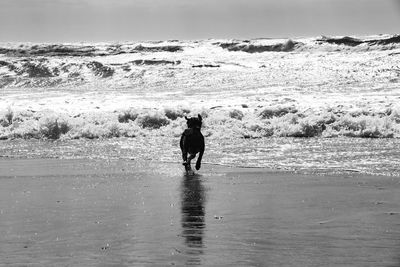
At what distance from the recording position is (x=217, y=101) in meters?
34.5

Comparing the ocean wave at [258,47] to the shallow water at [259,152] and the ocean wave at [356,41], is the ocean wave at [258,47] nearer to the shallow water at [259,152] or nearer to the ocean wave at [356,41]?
the ocean wave at [356,41]

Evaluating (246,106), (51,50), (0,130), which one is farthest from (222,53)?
(0,130)

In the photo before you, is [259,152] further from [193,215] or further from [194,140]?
[193,215]

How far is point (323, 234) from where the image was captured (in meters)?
8.08

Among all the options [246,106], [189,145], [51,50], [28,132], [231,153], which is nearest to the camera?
[189,145]

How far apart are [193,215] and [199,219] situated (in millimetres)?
336

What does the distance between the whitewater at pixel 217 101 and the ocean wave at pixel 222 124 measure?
4 centimetres

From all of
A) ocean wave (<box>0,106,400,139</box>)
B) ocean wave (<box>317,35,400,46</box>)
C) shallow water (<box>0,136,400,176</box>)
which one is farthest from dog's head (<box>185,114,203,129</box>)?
ocean wave (<box>317,35,400,46</box>)

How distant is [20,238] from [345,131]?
1577 cm

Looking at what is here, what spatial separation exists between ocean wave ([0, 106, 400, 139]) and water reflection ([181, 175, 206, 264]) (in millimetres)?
9925

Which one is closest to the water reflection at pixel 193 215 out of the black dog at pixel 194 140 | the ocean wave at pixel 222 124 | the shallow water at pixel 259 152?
the black dog at pixel 194 140

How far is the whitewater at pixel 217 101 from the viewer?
18.7 m

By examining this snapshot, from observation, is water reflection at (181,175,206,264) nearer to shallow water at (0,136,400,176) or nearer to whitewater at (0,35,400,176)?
shallow water at (0,136,400,176)

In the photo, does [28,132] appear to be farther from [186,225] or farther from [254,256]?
[254,256]
